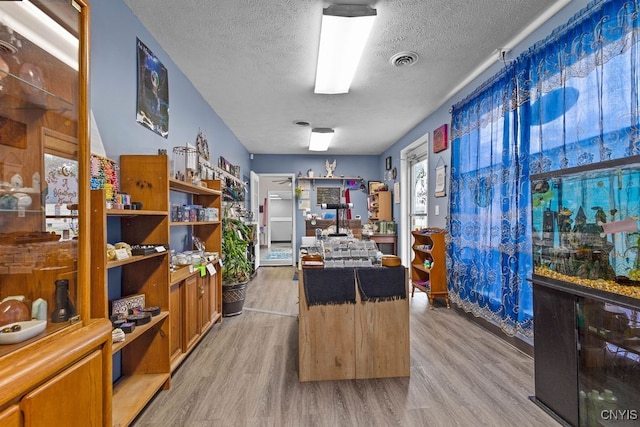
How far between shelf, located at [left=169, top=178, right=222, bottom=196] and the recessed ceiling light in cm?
221

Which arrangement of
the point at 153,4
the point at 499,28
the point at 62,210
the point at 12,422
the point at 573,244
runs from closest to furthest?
the point at 12,422, the point at 62,210, the point at 573,244, the point at 153,4, the point at 499,28

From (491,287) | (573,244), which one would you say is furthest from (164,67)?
(491,287)

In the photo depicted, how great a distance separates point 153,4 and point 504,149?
3023 millimetres

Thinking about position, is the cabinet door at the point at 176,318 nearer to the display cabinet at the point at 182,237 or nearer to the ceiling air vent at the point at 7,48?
the display cabinet at the point at 182,237

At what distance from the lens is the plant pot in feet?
11.5

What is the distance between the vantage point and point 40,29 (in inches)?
41.6

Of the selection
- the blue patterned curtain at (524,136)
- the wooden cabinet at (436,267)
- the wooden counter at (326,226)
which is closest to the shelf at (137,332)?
the blue patterned curtain at (524,136)

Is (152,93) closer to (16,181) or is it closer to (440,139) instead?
(16,181)

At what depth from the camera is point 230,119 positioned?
4426 mm

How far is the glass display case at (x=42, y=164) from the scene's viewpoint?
997 mm

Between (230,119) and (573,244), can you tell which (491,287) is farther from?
(230,119)

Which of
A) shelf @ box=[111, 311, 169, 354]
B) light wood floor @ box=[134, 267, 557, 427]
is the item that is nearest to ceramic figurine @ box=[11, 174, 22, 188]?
shelf @ box=[111, 311, 169, 354]

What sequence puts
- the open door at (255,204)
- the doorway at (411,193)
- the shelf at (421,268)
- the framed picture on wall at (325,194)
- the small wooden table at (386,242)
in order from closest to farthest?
the shelf at (421,268), the doorway at (411,193), the small wooden table at (386,242), the open door at (255,204), the framed picture on wall at (325,194)

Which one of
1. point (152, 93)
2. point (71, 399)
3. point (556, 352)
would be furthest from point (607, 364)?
point (152, 93)
